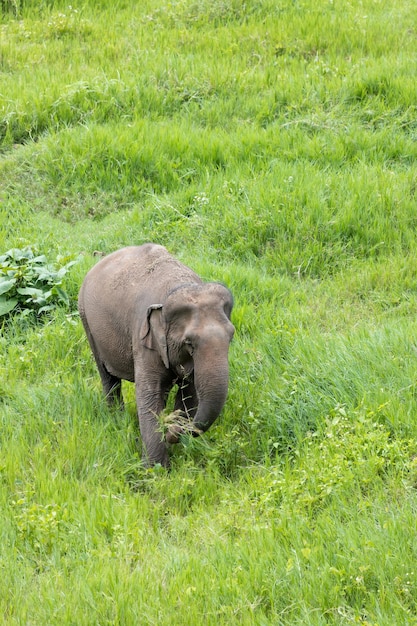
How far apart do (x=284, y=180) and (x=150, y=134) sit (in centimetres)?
177

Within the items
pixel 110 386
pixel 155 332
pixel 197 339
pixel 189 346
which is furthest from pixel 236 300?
pixel 197 339

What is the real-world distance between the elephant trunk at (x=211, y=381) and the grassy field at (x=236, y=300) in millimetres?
533

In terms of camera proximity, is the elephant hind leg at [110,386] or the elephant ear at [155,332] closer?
the elephant ear at [155,332]

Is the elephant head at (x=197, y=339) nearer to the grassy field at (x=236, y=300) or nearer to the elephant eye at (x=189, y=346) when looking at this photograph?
the elephant eye at (x=189, y=346)

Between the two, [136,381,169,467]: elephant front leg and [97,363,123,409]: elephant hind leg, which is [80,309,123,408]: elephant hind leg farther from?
[136,381,169,467]: elephant front leg

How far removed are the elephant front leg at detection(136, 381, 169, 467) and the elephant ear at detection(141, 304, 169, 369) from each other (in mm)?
252

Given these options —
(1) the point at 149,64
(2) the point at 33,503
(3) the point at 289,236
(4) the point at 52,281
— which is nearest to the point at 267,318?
(3) the point at 289,236

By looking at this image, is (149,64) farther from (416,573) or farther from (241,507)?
(416,573)

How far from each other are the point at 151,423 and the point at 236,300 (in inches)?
74.3

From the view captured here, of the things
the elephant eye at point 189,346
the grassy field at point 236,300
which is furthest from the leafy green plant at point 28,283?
the elephant eye at point 189,346

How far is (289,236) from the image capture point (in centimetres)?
867

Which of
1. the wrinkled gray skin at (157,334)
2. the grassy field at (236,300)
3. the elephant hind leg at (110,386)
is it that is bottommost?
the elephant hind leg at (110,386)

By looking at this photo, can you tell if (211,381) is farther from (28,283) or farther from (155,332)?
(28,283)

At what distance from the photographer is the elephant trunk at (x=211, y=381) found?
547cm
